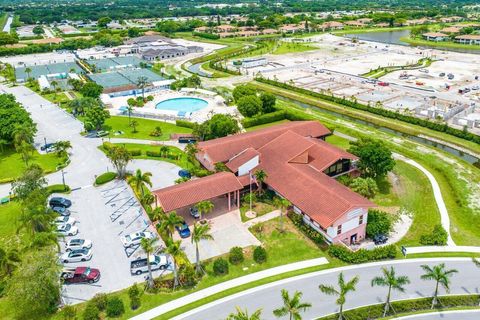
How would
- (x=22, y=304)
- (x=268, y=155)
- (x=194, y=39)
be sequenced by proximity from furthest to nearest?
(x=194, y=39)
(x=268, y=155)
(x=22, y=304)

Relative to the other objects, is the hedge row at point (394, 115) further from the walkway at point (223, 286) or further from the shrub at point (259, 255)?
the shrub at point (259, 255)

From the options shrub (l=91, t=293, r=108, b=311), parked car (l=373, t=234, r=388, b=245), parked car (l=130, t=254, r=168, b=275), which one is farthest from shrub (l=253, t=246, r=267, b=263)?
shrub (l=91, t=293, r=108, b=311)

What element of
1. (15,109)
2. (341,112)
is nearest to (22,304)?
(15,109)

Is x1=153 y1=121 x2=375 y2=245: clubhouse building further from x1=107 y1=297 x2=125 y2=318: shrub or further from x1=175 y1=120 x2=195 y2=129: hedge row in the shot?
x1=175 y1=120 x2=195 y2=129: hedge row

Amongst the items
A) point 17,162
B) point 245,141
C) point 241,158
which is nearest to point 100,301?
point 241,158

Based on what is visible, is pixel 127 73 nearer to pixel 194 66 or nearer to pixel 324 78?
pixel 194 66
